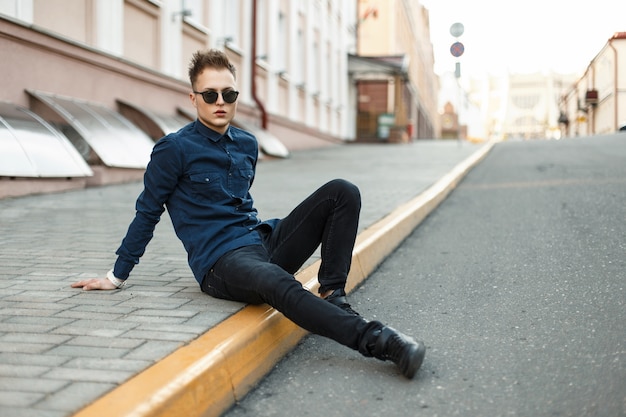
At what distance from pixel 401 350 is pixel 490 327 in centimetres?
95

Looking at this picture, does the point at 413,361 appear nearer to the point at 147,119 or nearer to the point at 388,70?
the point at 147,119

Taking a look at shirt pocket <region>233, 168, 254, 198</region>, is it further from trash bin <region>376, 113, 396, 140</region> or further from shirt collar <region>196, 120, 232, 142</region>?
trash bin <region>376, 113, 396, 140</region>

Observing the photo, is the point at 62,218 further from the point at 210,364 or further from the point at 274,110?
the point at 274,110

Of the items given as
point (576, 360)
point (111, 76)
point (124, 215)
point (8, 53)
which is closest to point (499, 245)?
point (576, 360)

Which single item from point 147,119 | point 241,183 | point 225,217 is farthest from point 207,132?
point 147,119

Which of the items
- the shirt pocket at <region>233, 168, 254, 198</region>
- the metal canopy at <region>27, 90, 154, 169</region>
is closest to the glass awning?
the metal canopy at <region>27, 90, 154, 169</region>

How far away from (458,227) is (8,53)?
6.10 metres

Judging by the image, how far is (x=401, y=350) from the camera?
9.71ft

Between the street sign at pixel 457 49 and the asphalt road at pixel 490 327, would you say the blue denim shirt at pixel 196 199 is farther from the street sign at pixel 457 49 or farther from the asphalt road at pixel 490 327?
the street sign at pixel 457 49

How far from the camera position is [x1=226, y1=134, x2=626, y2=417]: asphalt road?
2.77 m

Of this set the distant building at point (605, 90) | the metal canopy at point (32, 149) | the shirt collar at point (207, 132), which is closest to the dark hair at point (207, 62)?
the shirt collar at point (207, 132)

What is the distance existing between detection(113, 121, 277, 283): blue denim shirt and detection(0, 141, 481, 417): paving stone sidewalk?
0.27m

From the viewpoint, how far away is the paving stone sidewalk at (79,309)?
8.02ft

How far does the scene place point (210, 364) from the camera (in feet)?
8.72
